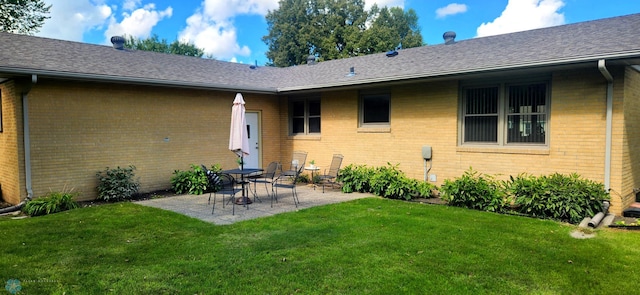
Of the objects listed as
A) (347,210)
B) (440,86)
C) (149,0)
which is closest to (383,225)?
(347,210)

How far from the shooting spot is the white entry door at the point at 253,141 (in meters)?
12.7

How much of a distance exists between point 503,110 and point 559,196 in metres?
2.30

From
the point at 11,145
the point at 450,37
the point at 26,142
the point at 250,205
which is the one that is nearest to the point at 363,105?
the point at 450,37

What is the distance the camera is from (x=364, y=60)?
1311 centimetres

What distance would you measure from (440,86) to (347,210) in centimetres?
402

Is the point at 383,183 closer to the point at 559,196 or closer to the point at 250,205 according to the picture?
the point at 250,205

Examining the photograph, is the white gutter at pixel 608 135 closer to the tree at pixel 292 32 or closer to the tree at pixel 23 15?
the tree at pixel 23 15

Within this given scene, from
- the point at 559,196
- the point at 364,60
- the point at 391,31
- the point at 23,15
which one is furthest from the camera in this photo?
the point at 391,31

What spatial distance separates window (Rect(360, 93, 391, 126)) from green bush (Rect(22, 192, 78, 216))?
7.47 m

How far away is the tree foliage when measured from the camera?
32.2m

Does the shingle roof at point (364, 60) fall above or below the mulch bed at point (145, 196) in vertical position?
above

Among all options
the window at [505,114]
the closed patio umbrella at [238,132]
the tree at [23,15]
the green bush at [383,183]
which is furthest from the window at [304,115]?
the tree at [23,15]

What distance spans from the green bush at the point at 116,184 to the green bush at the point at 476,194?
24.4ft

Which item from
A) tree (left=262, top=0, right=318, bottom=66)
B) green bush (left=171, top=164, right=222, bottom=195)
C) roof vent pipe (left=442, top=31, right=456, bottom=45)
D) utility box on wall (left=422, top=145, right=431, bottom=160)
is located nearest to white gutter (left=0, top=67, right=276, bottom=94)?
green bush (left=171, top=164, right=222, bottom=195)
